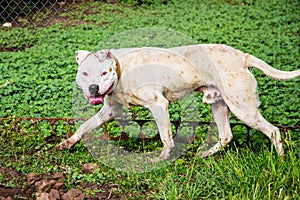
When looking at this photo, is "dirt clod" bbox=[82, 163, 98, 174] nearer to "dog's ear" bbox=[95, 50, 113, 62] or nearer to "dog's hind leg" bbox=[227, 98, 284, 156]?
"dog's ear" bbox=[95, 50, 113, 62]

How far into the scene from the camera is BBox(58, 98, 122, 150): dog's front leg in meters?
5.04

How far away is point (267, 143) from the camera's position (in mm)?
5246

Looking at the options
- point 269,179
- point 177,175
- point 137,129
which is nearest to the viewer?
point 269,179

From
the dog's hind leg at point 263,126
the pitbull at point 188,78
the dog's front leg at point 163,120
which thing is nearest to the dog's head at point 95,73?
the pitbull at point 188,78

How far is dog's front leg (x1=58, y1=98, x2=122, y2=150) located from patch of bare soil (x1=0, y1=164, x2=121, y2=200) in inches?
18.8

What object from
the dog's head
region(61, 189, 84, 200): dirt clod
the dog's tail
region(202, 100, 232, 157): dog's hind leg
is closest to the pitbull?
the dog's tail

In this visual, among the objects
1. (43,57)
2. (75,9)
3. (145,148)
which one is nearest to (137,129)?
(145,148)

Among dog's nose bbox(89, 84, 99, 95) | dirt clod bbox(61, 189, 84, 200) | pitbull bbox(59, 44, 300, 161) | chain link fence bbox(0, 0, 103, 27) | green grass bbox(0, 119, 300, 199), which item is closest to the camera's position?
green grass bbox(0, 119, 300, 199)

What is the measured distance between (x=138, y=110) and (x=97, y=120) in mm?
1098

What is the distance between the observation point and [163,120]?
4.74 metres

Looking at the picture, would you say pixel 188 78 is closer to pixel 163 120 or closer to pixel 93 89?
pixel 163 120

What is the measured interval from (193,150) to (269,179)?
1288 millimetres

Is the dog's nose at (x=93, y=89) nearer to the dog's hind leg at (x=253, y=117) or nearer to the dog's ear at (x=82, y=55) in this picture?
the dog's ear at (x=82, y=55)

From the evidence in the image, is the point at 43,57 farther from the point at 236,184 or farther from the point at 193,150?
the point at 236,184
